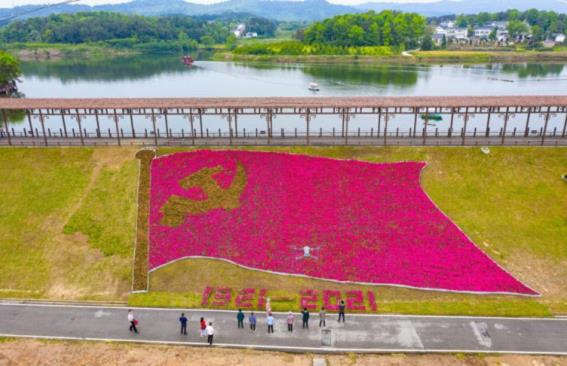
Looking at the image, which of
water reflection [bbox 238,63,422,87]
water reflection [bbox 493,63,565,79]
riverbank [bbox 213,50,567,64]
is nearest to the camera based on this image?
water reflection [bbox 238,63,422,87]

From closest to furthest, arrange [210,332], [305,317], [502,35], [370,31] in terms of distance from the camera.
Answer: [210,332]
[305,317]
[370,31]
[502,35]

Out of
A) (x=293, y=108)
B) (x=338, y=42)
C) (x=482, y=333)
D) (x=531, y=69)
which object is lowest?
(x=482, y=333)

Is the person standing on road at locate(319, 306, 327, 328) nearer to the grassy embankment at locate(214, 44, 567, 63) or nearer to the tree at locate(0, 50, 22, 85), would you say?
the tree at locate(0, 50, 22, 85)

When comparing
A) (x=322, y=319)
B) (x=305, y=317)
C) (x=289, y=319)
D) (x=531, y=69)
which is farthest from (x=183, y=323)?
(x=531, y=69)

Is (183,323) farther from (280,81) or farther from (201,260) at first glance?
(280,81)

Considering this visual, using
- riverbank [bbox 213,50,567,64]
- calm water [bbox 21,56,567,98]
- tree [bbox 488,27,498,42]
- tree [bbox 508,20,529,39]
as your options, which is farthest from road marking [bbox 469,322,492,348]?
tree [bbox 488,27,498,42]

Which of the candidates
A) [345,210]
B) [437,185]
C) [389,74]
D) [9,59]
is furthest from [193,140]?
[389,74]
